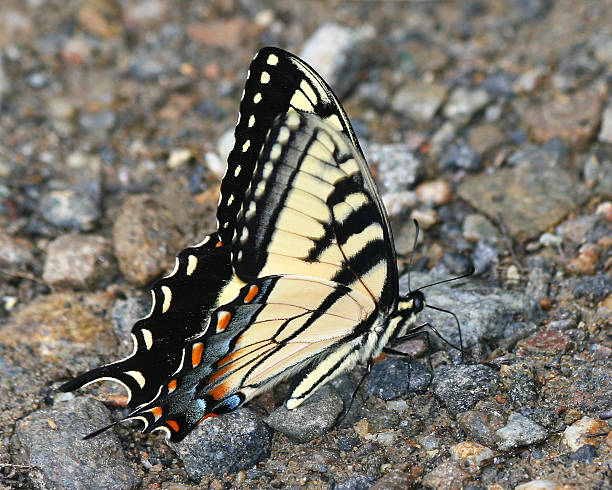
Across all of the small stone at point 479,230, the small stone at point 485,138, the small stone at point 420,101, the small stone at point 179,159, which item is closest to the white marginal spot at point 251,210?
the small stone at point 479,230

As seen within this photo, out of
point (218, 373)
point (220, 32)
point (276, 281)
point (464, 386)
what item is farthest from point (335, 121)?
point (220, 32)

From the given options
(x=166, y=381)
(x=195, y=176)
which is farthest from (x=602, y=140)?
(x=166, y=381)

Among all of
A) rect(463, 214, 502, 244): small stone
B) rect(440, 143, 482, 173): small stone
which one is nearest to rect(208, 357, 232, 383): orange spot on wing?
rect(463, 214, 502, 244): small stone

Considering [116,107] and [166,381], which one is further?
[116,107]

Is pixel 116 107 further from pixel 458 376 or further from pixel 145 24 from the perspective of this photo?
pixel 458 376

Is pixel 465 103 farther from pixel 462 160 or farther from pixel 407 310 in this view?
pixel 407 310

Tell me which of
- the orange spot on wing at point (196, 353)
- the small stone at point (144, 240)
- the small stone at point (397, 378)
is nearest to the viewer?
the orange spot on wing at point (196, 353)

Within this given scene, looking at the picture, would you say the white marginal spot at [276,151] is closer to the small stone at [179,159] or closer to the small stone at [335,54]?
the small stone at [179,159]
